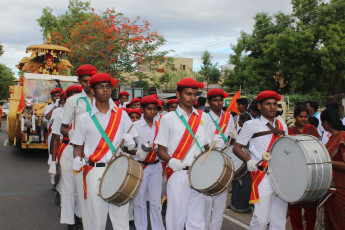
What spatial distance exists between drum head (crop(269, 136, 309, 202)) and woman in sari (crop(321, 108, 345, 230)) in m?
0.48

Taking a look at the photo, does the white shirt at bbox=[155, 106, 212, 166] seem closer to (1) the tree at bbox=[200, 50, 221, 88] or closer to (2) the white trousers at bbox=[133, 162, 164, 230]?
(2) the white trousers at bbox=[133, 162, 164, 230]

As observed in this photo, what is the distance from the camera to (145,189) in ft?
17.1

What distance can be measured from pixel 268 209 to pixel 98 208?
78.0 inches

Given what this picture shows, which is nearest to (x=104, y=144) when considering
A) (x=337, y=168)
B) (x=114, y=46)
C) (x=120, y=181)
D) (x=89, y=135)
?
(x=89, y=135)

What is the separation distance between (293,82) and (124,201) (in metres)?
24.7

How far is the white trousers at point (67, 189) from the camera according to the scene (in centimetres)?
546

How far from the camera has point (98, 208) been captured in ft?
12.9

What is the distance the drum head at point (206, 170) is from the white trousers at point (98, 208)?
82 cm

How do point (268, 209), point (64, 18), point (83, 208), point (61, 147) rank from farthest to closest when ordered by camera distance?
point (64, 18) < point (61, 147) < point (268, 209) < point (83, 208)

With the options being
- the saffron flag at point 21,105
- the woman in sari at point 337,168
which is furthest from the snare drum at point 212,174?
the saffron flag at point 21,105

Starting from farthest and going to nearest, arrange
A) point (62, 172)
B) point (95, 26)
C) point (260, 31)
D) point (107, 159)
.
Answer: point (260, 31) → point (95, 26) → point (62, 172) → point (107, 159)

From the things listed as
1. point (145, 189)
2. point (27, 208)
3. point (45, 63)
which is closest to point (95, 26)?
point (45, 63)

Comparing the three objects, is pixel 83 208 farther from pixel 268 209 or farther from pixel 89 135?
pixel 268 209

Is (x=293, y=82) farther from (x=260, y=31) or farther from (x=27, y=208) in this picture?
(x=27, y=208)
